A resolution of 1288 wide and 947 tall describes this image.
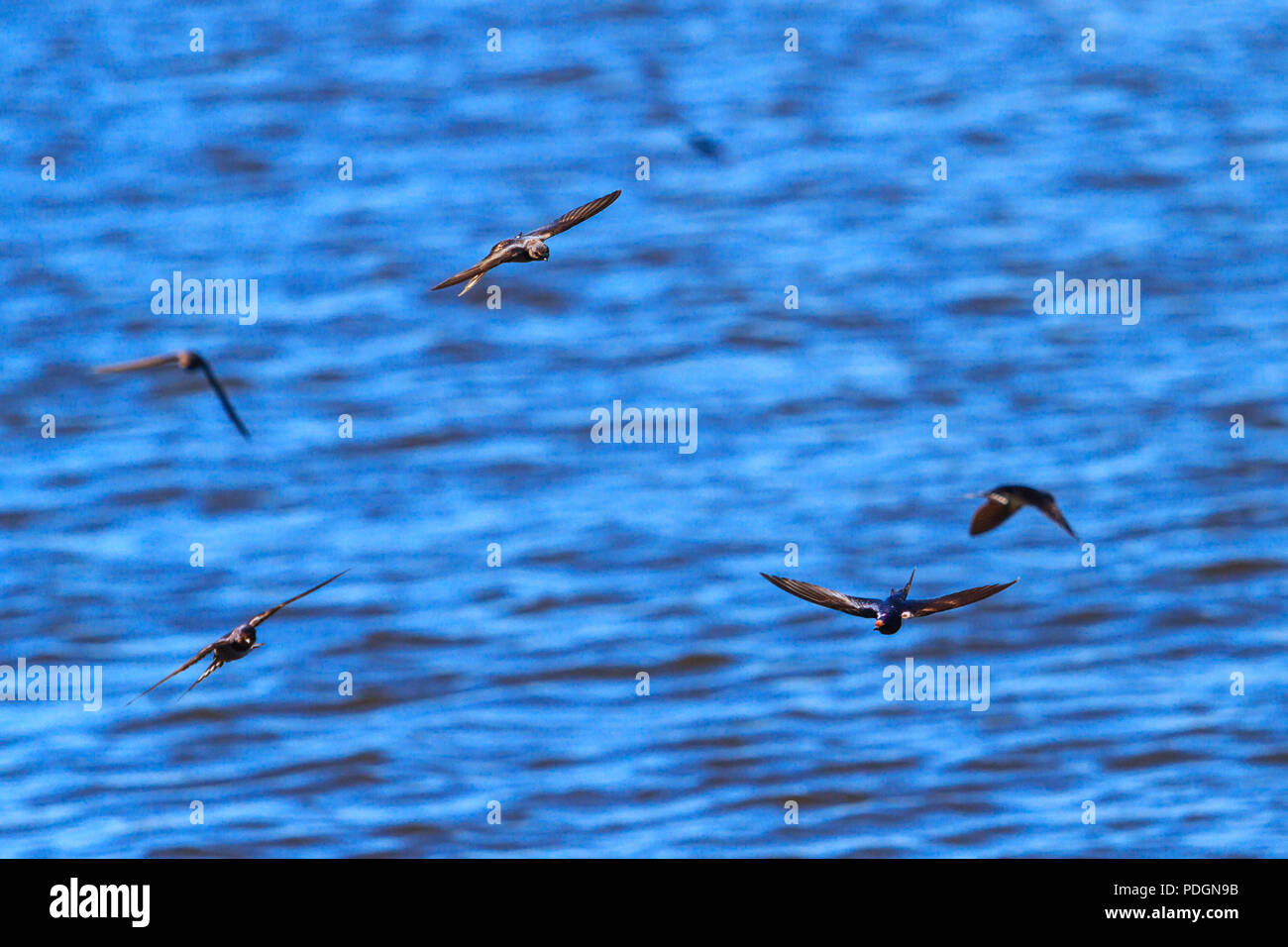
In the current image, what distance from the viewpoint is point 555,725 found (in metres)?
11.7

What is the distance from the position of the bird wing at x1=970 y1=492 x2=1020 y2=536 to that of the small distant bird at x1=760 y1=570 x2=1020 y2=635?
197mm

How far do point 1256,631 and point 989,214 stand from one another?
6792 mm

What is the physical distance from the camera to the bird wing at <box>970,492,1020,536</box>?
14.8 ft

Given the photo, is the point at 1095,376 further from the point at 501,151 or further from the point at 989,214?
the point at 501,151

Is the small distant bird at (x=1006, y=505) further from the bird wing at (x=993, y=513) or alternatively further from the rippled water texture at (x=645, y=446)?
the rippled water texture at (x=645, y=446)

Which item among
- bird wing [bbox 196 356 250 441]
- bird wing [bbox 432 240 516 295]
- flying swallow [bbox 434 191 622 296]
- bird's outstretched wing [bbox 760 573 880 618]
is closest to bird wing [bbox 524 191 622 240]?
flying swallow [bbox 434 191 622 296]

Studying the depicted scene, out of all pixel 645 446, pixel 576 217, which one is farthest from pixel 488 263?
pixel 645 446

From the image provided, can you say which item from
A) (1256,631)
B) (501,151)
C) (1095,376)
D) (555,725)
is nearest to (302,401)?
(501,151)

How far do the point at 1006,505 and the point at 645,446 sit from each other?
1049 centimetres

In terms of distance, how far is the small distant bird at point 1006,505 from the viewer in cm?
452

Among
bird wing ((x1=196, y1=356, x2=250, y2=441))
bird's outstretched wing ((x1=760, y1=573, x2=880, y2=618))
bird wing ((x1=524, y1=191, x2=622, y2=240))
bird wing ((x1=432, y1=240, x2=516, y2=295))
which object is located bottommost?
bird's outstretched wing ((x1=760, y1=573, x2=880, y2=618))

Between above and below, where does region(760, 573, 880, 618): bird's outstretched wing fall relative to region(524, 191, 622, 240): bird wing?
below

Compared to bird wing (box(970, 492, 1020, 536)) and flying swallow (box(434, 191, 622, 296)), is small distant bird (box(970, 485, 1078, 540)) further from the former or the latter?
flying swallow (box(434, 191, 622, 296))

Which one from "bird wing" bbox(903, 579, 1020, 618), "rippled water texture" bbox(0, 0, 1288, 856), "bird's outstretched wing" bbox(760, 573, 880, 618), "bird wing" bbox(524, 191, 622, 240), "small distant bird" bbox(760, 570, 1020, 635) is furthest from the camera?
"rippled water texture" bbox(0, 0, 1288, 856)
